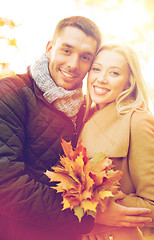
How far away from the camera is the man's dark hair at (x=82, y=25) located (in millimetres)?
2198

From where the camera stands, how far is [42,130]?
1912mm

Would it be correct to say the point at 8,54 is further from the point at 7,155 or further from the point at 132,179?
the point at 132,179

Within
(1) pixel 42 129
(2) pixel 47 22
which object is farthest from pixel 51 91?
(2) pixel 47 22

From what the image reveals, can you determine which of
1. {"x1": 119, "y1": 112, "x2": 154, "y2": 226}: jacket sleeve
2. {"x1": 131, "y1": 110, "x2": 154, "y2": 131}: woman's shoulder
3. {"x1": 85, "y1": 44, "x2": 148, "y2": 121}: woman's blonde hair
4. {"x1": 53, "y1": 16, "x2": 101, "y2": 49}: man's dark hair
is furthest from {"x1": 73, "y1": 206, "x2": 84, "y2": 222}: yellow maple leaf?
Result: {"x1": 53, "y1": 16, "x2": 101, "y2": 49}: man's dark hair

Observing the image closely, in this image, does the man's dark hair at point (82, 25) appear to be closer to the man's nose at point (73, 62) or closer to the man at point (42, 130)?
the man at point (42, 130)

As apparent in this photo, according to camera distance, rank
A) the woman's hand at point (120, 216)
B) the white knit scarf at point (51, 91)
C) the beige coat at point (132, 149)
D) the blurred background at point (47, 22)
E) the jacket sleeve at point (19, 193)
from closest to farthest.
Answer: the jacket sleeve at point (19, 193)
the woman's hand at point (120, 216)
the beige coat at point (132, 149)
the white knit scarf at point (51, 91)
the blurred background at point (47, 22)

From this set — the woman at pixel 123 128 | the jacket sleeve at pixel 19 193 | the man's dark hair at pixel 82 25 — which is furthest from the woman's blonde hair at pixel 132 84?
the jacket sleeve at pixel 19 193

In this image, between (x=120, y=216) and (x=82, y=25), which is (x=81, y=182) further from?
(x=82, y=25)

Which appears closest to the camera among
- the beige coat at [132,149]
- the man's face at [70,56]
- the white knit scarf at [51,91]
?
the beige coat at [132,149]

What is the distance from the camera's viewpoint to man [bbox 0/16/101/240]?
1.59 metres

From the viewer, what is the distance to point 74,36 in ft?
7.08

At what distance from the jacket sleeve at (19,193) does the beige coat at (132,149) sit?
0.46 m

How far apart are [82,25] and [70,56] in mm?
299

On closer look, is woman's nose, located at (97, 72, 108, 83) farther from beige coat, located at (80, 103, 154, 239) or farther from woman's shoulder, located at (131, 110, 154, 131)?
woman's shoulder, located at (131, 110, 154, 131)
